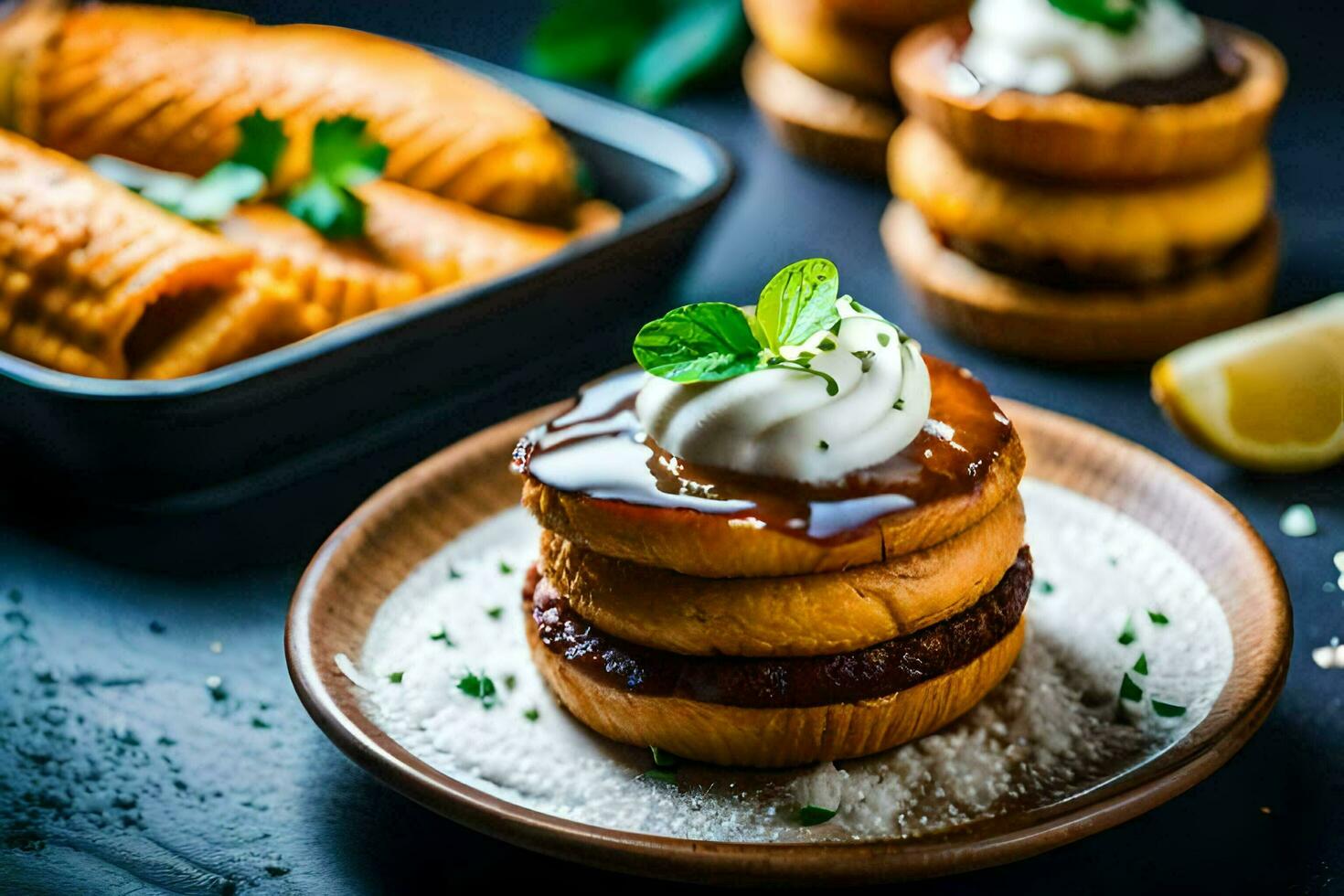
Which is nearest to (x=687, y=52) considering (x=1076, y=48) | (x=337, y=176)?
(x=337, y=176)

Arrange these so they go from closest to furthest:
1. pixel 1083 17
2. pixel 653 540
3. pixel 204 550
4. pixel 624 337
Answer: pixel 653 540 < pixel 204 550 < pixel 1083 17 < pixel 624 337

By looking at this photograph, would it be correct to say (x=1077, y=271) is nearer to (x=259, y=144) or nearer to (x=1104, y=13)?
(x=1104, y=13)

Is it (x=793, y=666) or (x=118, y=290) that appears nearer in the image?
(x=793, y=666)

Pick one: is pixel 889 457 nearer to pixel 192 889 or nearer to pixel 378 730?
pixel 378 730

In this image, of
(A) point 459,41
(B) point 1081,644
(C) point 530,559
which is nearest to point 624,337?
(C) point 530,559

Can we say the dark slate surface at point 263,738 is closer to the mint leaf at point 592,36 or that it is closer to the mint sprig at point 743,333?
the mint sprig at point 743,333

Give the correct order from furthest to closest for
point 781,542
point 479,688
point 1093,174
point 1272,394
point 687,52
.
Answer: point 687,52 → point 1093,174 → point 1272,394 → point 479,688 → point 781,542

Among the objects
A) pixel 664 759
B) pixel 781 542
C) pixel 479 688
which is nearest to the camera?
pixel 781 542
